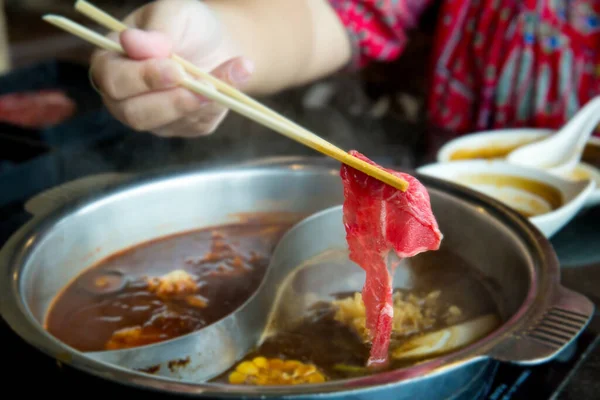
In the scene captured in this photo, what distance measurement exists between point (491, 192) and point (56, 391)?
1.30 meters

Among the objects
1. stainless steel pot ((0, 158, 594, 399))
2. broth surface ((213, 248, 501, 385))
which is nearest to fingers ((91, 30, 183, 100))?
stainless steel pot ((0, 158, 594, 399))

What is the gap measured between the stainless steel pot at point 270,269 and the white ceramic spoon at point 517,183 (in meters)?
0.29

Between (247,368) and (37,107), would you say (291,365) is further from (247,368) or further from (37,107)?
(37,107)

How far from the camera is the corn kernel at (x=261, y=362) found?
114cm

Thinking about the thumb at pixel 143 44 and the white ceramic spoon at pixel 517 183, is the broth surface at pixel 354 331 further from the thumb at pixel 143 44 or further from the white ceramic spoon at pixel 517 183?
the thumb at pixel 143 44

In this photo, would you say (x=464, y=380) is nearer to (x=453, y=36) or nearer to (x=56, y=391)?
(x=56, y=391)

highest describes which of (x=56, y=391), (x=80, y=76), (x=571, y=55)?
(x=571, y=55)

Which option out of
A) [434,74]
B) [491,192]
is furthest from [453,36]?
[491,192]

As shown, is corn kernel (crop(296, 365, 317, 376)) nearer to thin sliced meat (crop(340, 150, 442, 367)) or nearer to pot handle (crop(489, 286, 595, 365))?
thin sliced meat (crop(340, 150, 442, 367))

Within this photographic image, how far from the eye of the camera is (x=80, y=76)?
3498 mm

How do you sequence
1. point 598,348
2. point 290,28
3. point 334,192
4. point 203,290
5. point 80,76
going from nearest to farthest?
1. point 598,348
2. point 203,290
3. point 334,192
4. point 290,28
5. point 80,76

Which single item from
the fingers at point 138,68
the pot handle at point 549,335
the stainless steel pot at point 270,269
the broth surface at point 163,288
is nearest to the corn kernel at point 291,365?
the stainless steel pot at point 270,269

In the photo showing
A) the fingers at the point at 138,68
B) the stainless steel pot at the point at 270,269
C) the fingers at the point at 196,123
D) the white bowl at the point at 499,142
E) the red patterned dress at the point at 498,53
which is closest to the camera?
the stainless steel pot at the point at 270,269

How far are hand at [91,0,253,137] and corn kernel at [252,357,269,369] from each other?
0.59 m
